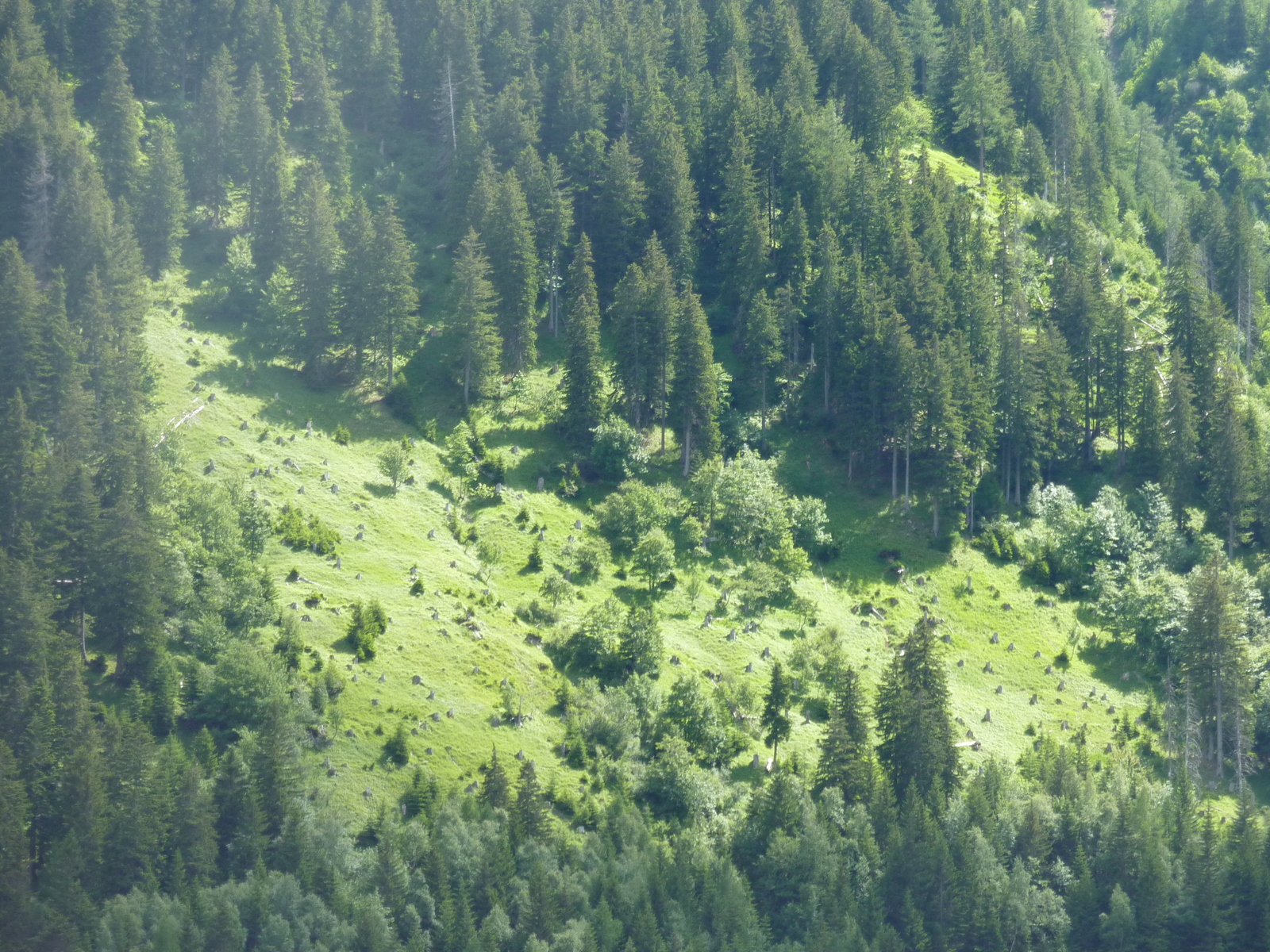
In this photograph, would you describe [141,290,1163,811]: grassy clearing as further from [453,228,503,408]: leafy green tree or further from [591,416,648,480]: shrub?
[453,228,503,408]: leafy green tree

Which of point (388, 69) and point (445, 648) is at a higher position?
point (388, 69)

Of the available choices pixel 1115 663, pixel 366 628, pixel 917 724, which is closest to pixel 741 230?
pixel 1115 663

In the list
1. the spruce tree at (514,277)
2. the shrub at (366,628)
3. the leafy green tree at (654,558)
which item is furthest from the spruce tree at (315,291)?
the shrub at (366,628)

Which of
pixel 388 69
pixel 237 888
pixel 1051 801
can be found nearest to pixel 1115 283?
pixel 1051 801

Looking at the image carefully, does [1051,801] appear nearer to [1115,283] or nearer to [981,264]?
[981,264]

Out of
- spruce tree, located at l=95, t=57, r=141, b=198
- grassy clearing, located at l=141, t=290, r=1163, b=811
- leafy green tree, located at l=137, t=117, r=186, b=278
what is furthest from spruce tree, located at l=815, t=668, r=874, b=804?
spruce tree, located at l=95, t=57, r=141, b=198

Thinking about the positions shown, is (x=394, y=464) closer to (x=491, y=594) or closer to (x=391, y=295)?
(x=491, y=594)
